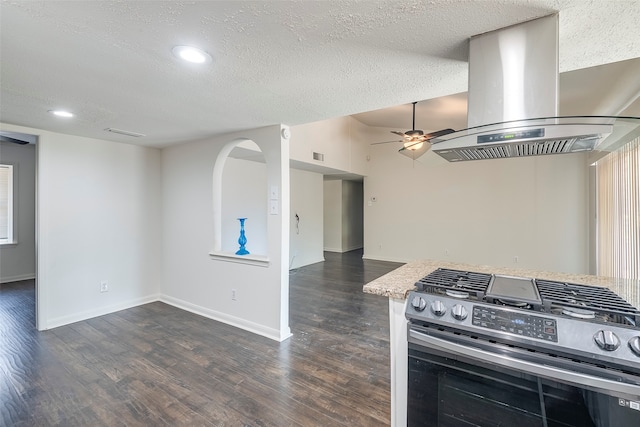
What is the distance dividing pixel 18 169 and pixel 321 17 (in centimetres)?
685

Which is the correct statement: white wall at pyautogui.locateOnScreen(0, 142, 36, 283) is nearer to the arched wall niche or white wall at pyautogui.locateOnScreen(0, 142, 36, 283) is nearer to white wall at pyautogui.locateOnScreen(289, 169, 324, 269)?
the arched wall niche

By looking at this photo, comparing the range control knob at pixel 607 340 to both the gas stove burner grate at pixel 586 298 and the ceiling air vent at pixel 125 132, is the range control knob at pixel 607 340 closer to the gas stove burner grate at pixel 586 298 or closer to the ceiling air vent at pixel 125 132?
the gas stove burner grate at pixel 586 298

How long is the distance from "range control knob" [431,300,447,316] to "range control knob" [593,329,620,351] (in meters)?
0.49

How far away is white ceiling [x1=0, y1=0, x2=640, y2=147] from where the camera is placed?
3.96 feet

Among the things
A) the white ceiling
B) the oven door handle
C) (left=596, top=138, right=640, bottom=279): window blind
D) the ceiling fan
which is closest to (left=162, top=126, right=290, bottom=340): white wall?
the white ceiling

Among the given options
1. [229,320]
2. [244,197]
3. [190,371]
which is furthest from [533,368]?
[244,197]

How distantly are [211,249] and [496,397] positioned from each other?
324cm

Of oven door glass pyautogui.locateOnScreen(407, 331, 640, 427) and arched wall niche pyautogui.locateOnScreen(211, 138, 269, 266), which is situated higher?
arched wall niche pyautogui.locateOnScreen(211, 138, 269, 266)

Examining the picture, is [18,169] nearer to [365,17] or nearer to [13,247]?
[13,247]

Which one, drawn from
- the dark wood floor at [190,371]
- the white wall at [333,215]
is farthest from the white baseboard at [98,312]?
the white wall at [333,215]

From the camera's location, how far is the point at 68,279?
11.4 feet

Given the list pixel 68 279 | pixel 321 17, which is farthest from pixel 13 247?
pixel 321 17

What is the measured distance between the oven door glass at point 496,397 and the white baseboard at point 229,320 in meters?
1.88

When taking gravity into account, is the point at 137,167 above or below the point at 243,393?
above
